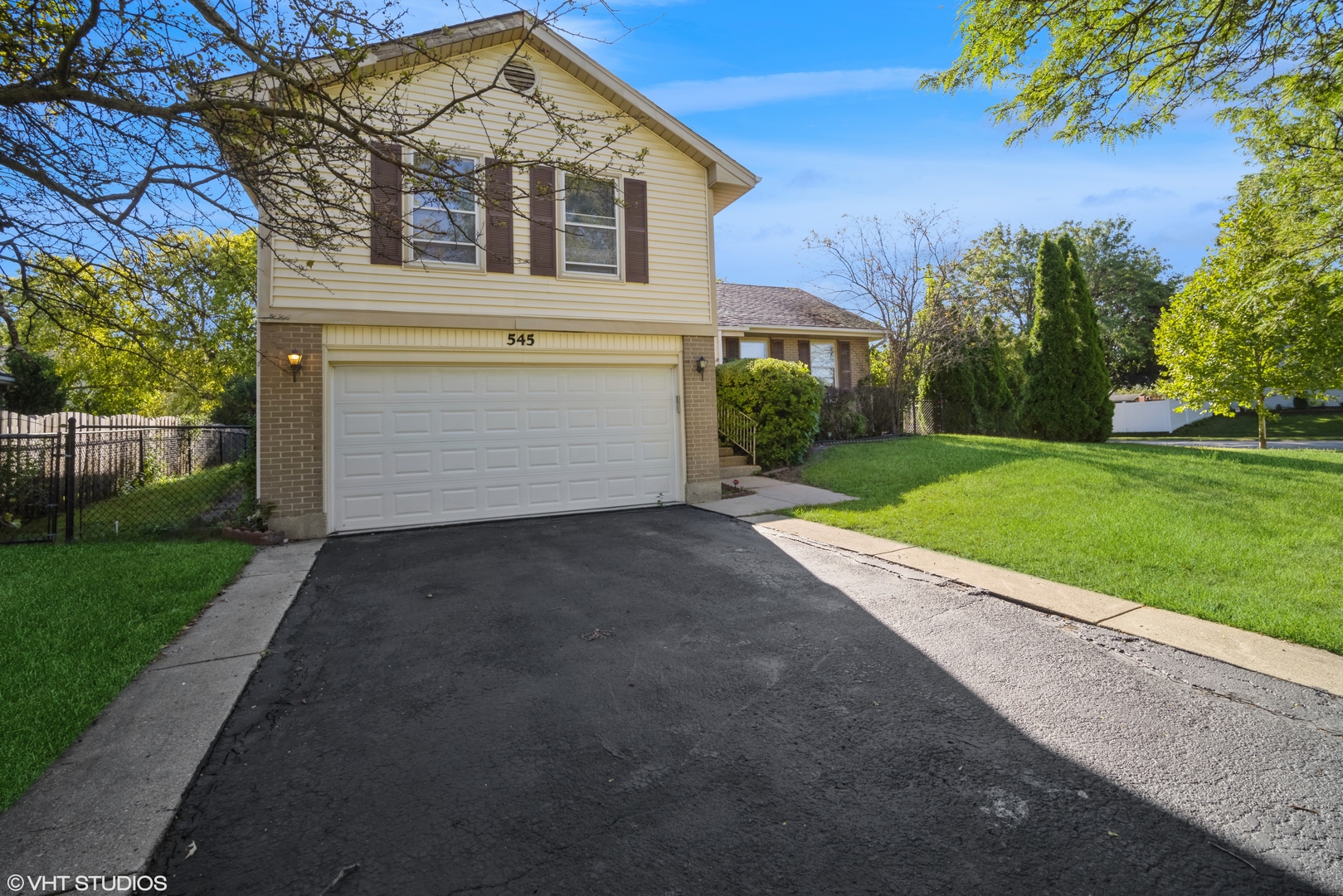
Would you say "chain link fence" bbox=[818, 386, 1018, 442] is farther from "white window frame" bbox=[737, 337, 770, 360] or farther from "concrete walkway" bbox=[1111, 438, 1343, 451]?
"white window frame" bbox=[737, 337, 770, 360]

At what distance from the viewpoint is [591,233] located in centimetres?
979

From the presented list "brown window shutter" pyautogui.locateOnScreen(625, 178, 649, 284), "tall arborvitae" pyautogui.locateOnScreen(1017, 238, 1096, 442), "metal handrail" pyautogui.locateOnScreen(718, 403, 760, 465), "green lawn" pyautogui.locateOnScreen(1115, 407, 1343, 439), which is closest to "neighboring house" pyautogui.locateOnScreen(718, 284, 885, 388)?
"tall arborvitae" pyautogui.locateOnScreen(1017, 238, 1096, 442)

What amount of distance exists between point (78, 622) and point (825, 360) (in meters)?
19.0

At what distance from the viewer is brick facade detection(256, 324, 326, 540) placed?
7980 mm

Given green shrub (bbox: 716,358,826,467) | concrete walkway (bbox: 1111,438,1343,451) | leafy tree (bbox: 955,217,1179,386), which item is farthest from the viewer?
leafy tree (bbox: 955,217,1179,386)

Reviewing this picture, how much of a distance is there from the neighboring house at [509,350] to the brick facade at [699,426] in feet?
0.10

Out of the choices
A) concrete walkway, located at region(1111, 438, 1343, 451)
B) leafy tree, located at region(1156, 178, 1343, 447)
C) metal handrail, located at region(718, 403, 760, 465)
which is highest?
leafy tree, located at region(1156, 178, 1343, 447)

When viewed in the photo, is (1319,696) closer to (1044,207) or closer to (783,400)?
(783,400)

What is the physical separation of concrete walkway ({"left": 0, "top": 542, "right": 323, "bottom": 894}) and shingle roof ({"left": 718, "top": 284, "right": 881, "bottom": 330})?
15.5 metres

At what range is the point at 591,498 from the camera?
9828mm

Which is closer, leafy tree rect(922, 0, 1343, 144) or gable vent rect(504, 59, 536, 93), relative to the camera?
leafy tree rect(922, 0, 1343, 144)

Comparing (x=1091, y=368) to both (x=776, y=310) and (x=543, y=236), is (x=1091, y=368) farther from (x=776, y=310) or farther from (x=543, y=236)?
(x=543, y=236)

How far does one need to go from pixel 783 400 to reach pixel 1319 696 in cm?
908

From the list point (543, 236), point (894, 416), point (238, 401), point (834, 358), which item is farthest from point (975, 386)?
point (238, 401)
